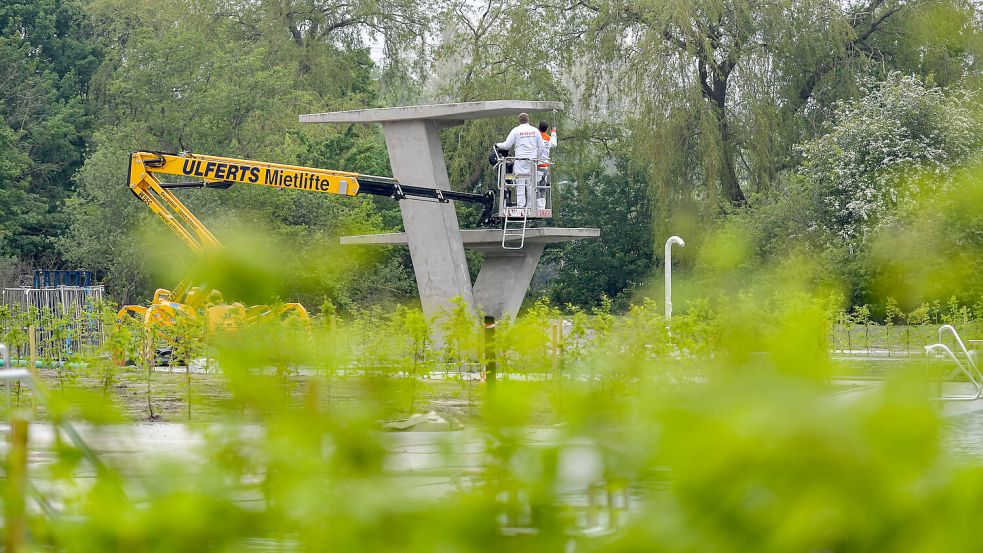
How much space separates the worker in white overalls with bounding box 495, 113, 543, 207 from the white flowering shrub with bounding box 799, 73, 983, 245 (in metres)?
10.4

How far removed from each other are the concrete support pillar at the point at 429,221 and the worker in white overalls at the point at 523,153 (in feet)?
3.15

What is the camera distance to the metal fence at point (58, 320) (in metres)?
15.5

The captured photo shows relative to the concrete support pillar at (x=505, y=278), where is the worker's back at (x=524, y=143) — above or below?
above

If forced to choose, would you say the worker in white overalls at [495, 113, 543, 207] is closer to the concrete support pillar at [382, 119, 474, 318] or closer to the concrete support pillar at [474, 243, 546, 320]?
the concrete support pillar at [382, 119, 474, 318]

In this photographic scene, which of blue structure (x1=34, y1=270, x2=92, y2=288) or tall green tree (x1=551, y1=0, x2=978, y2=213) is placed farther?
tall green tree (x1=551, y1=0, x2=978, y2=213)

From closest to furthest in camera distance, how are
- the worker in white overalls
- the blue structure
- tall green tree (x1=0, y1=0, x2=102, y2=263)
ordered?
the worker in white overalls, the blue structure, tall green tree (x1=0, y1=0, x2=102, y2=263)

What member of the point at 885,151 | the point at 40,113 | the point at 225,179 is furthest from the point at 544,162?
the point at 40,113

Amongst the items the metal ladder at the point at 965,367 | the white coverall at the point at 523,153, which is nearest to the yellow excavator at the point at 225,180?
the white coverall at the point at 523,153

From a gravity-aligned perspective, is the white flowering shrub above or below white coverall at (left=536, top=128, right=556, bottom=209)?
above

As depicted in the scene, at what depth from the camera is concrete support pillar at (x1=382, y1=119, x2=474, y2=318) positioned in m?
18.5

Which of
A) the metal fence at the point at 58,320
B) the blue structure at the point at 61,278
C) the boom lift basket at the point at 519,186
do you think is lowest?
the metal fence at the point at 58,320

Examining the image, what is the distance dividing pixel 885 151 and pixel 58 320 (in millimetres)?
18009

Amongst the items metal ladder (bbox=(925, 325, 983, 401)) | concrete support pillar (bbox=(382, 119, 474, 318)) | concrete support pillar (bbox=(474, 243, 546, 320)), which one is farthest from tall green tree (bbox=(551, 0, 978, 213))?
metal ladder (bbox=(925, 325, 983, 401))

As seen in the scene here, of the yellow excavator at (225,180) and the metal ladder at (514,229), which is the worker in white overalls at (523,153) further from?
the yellow excavator at (225,180)
